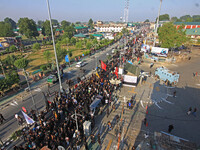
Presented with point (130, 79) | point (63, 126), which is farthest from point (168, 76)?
point (63, 126)

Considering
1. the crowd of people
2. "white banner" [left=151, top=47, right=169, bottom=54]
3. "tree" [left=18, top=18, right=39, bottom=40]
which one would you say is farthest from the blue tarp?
"tree" [left=18, top=18, right=39, bottom=40]

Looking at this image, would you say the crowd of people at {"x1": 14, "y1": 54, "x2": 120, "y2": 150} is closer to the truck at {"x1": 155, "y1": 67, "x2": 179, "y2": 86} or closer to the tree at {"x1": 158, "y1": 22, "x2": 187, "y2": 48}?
the truck at {"x1": 155, "y1": 67, "x2": 179, "y2": 86}

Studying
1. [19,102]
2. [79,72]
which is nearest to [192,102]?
[79,72]

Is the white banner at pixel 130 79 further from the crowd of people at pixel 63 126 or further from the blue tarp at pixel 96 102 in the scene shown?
the blue tarp at pixel 96 102

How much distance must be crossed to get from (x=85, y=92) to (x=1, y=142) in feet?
31.2

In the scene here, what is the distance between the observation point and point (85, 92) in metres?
16.5

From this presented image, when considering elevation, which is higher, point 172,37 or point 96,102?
point 172,37

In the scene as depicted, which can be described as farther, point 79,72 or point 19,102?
point 79,72

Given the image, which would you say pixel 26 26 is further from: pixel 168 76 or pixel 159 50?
pixel 168 76

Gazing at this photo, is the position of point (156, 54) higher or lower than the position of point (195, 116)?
higher

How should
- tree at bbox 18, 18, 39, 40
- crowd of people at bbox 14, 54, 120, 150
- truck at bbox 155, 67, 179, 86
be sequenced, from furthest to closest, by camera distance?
tree at bbox 18, 18, 39, 40 < truck at bbox 155, 67, 179, 86 < crowd of people at bbox 14, 54, 120, 150

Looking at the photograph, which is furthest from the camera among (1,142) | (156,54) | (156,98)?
(156,54)

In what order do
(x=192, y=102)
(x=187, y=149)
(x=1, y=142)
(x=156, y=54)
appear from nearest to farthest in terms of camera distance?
(x=187, y=149), (x=1, y=142), (x=192, y=102), (x=156, y=54)

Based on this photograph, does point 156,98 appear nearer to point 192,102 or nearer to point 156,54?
point 192,102
